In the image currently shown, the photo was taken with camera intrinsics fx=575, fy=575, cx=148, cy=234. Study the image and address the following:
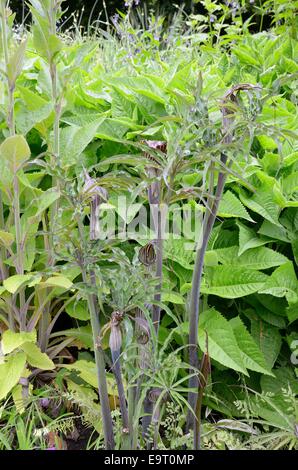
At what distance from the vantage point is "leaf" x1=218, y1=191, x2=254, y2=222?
192cm

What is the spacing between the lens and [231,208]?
6.36 feet

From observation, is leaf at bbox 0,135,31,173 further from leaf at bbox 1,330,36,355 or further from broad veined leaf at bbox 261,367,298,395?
broad veined leaf at bbox 261,367,298,395

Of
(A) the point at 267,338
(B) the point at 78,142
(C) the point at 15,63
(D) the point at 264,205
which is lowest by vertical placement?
(A) the point at 267,338

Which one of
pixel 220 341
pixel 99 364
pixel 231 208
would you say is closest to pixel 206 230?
pixel 99 364

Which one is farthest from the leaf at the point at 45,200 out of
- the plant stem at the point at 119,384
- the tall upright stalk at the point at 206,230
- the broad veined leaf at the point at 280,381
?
the broad veined leaf at the point at 280,381

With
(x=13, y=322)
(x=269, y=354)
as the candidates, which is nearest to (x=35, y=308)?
(x=13, y=322)

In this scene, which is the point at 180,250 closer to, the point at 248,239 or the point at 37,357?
the point at 248,239

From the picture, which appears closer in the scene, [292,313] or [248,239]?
[292,313]

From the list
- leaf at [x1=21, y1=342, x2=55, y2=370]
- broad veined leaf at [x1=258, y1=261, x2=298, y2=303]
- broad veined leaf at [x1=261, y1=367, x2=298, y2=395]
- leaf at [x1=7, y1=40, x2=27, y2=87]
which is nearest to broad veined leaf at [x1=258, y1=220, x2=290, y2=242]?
broad veined leaf at [x1=258, y1=261, x2=298, y2=303]

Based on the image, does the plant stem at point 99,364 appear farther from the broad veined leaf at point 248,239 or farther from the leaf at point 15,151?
the broad veined leaf at point 248,239

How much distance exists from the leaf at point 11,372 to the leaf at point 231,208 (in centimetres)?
79

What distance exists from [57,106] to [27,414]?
95 centimetres

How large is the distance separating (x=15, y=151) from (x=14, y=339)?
583 millimetres
